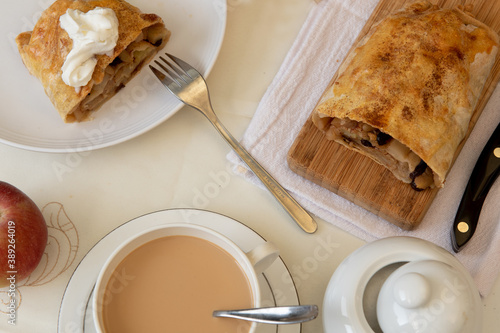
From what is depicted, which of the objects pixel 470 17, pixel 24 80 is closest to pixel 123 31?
pixel 24 80

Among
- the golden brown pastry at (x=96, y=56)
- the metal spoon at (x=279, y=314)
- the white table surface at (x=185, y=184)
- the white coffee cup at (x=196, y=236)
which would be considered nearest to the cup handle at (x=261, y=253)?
the white coffee cup at (x=196, y=236)

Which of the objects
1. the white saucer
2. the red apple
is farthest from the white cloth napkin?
the red apple

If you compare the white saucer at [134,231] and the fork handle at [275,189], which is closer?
the white saucer at [134,231]

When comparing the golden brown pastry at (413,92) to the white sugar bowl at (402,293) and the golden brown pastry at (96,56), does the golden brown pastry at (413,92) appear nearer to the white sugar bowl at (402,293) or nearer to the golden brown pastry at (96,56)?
the white sugar bowl at (402,293)

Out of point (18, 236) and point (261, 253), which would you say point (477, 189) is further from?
point (18, 236)

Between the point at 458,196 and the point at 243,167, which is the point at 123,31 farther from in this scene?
the point at 458,196
